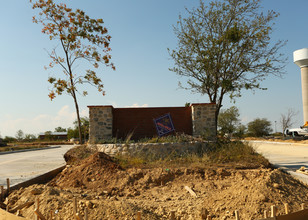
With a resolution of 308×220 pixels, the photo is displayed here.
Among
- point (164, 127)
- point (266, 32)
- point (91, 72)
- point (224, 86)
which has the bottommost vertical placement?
point (164, 127)

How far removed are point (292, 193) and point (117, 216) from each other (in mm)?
3563

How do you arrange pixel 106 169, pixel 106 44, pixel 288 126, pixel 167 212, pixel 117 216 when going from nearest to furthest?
1. pixel 117 216
2. pixel 167 212
3. pixel 106 169
4. pixel 106 44
5. pixel 288 126

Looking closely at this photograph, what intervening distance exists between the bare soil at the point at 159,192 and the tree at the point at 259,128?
3650 centimetres

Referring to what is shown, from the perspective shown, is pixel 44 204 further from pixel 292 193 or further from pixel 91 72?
pixel 91 72

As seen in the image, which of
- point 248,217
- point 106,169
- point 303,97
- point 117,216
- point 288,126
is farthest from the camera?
point 303,97

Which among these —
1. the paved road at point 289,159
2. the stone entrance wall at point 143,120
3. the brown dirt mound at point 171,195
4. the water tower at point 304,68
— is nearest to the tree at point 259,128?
the water tower at point 304,68

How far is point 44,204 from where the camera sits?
4637mm

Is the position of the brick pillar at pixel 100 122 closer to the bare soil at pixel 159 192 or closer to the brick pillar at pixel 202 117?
the brick pillar at pixel 202 117

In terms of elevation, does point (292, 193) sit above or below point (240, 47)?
below

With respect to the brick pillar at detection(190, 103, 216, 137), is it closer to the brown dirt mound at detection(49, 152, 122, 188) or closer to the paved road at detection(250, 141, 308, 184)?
the paved road at detection(250, 141, 308, 184)

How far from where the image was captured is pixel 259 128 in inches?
1697

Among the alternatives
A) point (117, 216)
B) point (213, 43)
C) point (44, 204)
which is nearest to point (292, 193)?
point (117, 216)

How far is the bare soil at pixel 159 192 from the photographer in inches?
177

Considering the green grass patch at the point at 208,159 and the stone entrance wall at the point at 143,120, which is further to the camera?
the stone entrance wall at the point at 143,120
